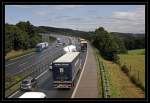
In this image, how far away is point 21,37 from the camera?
35188 millimetres

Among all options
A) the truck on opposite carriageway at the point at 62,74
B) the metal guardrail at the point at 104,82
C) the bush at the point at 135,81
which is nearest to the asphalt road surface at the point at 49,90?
the truck on opposite carriageway at the point at 62,74

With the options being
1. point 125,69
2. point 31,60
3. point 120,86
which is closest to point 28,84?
point 120,86

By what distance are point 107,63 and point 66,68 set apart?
7901 mm

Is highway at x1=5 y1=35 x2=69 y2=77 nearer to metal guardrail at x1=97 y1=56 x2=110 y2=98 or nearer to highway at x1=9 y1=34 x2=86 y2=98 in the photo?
highway at x1=9 y1=34 x2=86 y2=98

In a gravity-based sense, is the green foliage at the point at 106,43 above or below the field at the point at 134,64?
above

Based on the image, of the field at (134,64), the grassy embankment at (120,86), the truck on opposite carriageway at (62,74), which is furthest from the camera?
the truck on opposite carriageway at (62,74)

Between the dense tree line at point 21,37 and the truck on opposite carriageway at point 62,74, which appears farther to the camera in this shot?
the dense tree line at point 21,37

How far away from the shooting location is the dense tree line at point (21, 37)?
31344mm

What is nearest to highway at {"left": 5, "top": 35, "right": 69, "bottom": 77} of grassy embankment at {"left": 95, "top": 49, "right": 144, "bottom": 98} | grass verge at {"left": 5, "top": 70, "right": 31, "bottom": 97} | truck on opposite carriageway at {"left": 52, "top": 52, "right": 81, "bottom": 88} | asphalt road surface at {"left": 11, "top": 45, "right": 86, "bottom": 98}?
grass verge at {"left": 5, "top": 70, "right": 31, "bottom": 97}

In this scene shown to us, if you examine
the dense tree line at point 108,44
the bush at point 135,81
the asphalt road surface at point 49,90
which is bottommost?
the asphalt road surface at point 49,90

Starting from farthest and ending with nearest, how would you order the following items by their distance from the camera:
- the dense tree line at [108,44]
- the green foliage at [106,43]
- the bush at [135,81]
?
the green foliage at [106,43], the dense tree line at [108,44], the bush at [135,81]

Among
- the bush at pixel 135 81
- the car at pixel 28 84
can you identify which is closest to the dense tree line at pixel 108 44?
the bush at pixel 135 81

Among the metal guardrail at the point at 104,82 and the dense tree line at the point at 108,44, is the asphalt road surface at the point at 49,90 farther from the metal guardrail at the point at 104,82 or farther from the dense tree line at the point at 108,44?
the dense tree line at the point at 108,44

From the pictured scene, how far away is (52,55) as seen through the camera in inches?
1334
